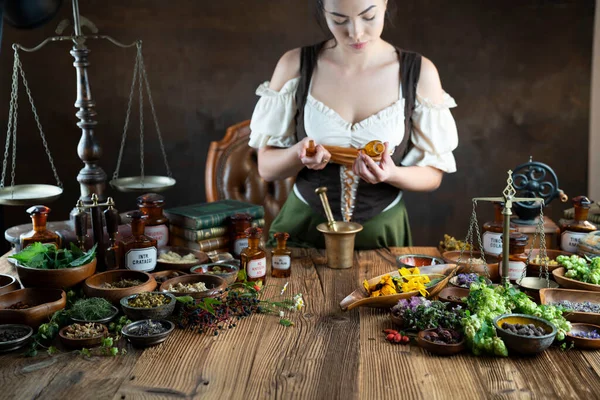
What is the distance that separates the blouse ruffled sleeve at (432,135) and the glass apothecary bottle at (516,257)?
685 mm

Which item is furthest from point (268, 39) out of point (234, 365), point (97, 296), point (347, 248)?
point (234, 365)

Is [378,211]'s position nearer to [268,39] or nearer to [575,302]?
[575,302]

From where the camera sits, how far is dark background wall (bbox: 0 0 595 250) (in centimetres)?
379

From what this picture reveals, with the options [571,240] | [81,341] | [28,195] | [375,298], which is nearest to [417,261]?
[375,298]

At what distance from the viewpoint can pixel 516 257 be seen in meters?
2.07

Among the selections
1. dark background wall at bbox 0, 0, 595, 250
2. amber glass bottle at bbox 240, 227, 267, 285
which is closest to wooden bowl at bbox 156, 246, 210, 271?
amber glass bottle at bbox 240, 227, 267, 285

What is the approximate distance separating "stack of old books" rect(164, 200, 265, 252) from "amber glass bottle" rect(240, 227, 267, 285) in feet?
1.13

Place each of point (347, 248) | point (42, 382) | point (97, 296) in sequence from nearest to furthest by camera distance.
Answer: point (42, 382)
point (97, 296)
point (347, 248)

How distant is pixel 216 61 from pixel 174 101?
34cm

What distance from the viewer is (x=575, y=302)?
1.86 metres

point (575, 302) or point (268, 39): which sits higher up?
point (268, 39)

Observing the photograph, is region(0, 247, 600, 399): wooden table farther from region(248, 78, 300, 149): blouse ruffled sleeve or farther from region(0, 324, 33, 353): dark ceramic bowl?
region(248, 78, 300, 149): blouse ruffled sleeve

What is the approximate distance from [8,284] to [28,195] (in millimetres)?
595

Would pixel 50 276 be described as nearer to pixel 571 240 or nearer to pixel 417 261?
pixel 417 261
